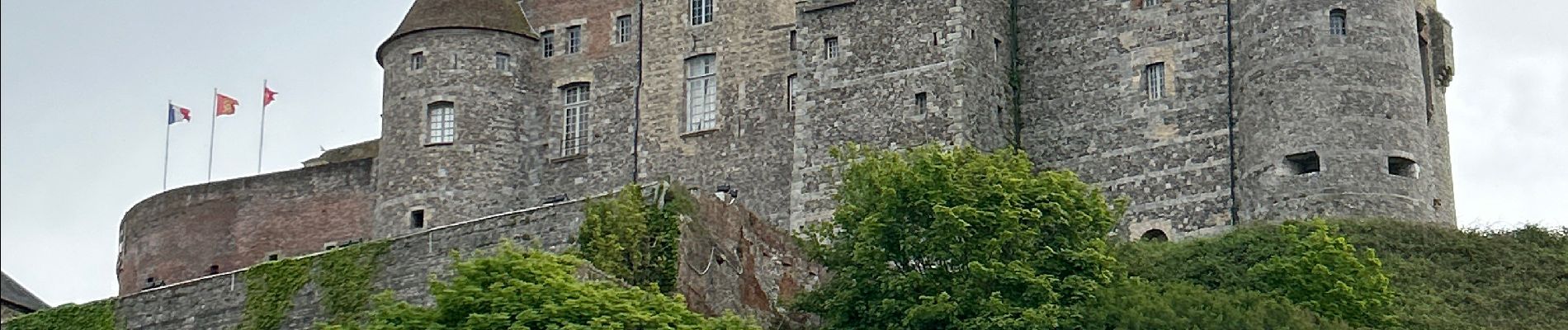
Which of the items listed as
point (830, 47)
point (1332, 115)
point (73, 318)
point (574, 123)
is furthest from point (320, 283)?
point (1332, 115)

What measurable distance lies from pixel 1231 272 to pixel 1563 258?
678cm

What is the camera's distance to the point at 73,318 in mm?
53469

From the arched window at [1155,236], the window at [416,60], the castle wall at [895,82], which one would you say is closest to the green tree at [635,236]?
the castle wall at [895,82]

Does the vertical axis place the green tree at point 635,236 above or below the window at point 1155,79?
below

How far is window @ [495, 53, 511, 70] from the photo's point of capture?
6456 cm

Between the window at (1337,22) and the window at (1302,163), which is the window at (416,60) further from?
the window at (1337,22)

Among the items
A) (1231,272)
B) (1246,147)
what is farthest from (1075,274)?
(1246,147)

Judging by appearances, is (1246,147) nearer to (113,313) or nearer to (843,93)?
(843,93)

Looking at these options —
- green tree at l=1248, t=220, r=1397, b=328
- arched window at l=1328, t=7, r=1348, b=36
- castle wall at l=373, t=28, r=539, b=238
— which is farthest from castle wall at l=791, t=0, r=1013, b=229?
green tree at l=1248, t=220, r=1397, b=328

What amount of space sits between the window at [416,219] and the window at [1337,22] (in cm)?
1931

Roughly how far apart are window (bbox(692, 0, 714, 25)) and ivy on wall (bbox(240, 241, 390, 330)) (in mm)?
14736

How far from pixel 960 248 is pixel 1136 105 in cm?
1207

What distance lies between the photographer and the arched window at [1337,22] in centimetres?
5547

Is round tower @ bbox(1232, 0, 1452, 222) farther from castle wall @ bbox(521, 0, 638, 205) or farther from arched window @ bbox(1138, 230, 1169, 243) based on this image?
castle wall @ bbox(521, 0, 638, 205)
